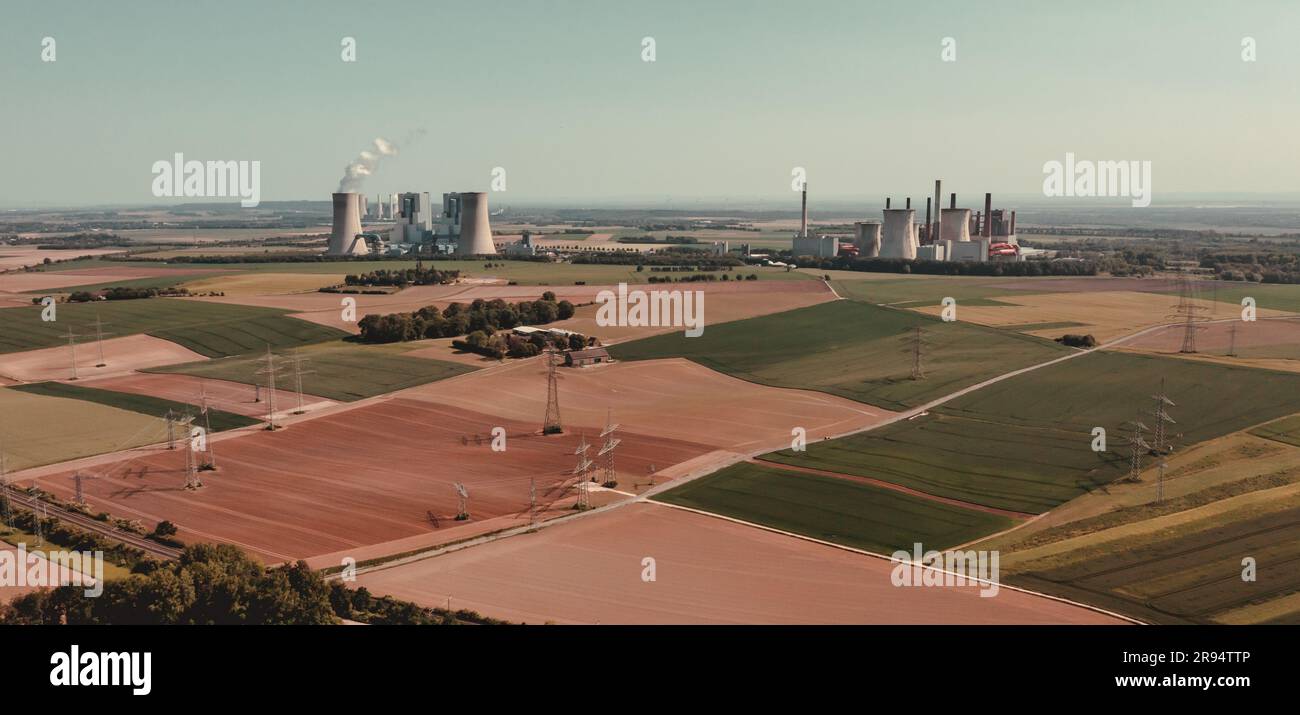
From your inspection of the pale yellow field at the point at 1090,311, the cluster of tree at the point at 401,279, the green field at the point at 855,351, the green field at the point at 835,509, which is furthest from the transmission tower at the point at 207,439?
the pale yellow field at the point at 1090,311

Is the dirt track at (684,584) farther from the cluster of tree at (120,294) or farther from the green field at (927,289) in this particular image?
the cluster of tree at (120,294)

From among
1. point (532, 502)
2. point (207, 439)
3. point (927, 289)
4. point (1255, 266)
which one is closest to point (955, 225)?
point (1255, 266)

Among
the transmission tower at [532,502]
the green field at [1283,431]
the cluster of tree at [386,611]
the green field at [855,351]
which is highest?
the green field at [855,351]

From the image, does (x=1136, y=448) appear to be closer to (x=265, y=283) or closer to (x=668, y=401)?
(x=668, y=401)

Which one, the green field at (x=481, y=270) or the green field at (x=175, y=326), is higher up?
the green field at (x=481, y=270)

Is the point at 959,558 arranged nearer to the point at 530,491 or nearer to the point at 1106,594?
the point at 1106,594
